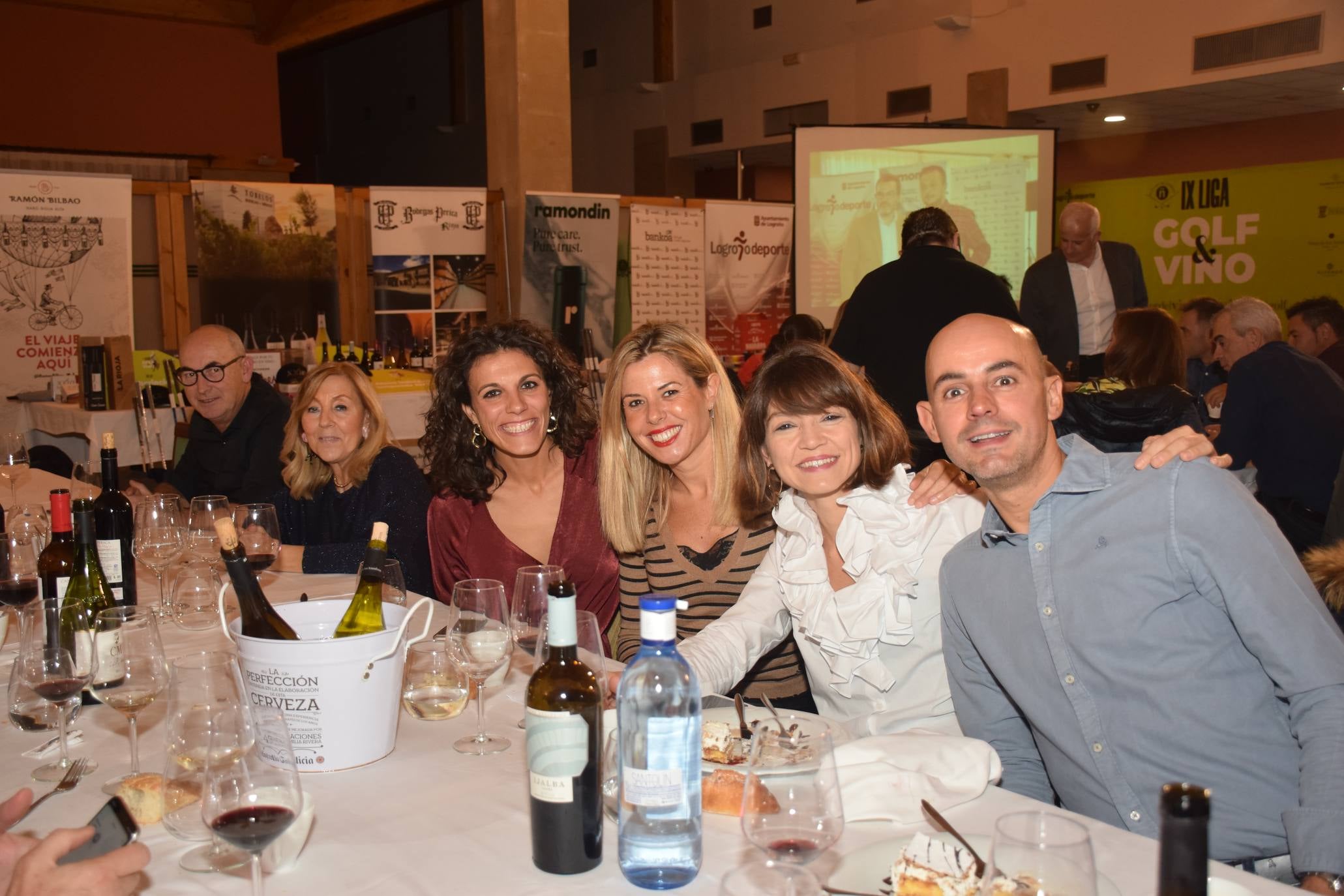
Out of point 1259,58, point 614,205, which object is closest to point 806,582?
point 614,205

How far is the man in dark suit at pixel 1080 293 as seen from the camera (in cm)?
638

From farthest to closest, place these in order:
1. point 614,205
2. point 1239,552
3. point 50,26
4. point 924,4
Result: point 50,26
point 924,4
point 614,205
point 1239,552

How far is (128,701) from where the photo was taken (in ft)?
4.72

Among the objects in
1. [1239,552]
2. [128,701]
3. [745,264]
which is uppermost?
[745,264]

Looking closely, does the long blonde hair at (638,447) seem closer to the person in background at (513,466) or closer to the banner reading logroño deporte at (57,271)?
the person in background at (513,466)

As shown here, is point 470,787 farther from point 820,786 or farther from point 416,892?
point 820,786

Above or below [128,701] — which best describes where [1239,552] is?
above

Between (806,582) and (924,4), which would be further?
(924,4)

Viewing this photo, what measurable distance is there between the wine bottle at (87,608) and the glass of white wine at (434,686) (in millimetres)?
413

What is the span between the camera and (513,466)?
2.79 meters

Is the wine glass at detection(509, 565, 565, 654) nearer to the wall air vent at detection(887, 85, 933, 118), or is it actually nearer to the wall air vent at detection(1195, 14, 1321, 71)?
the wall air vent at detection(1195, 14, 1321, 71)

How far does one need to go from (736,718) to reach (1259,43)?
9040mm

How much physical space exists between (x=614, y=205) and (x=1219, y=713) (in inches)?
265

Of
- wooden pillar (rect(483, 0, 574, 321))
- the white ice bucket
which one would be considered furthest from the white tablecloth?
the white ice bucket
